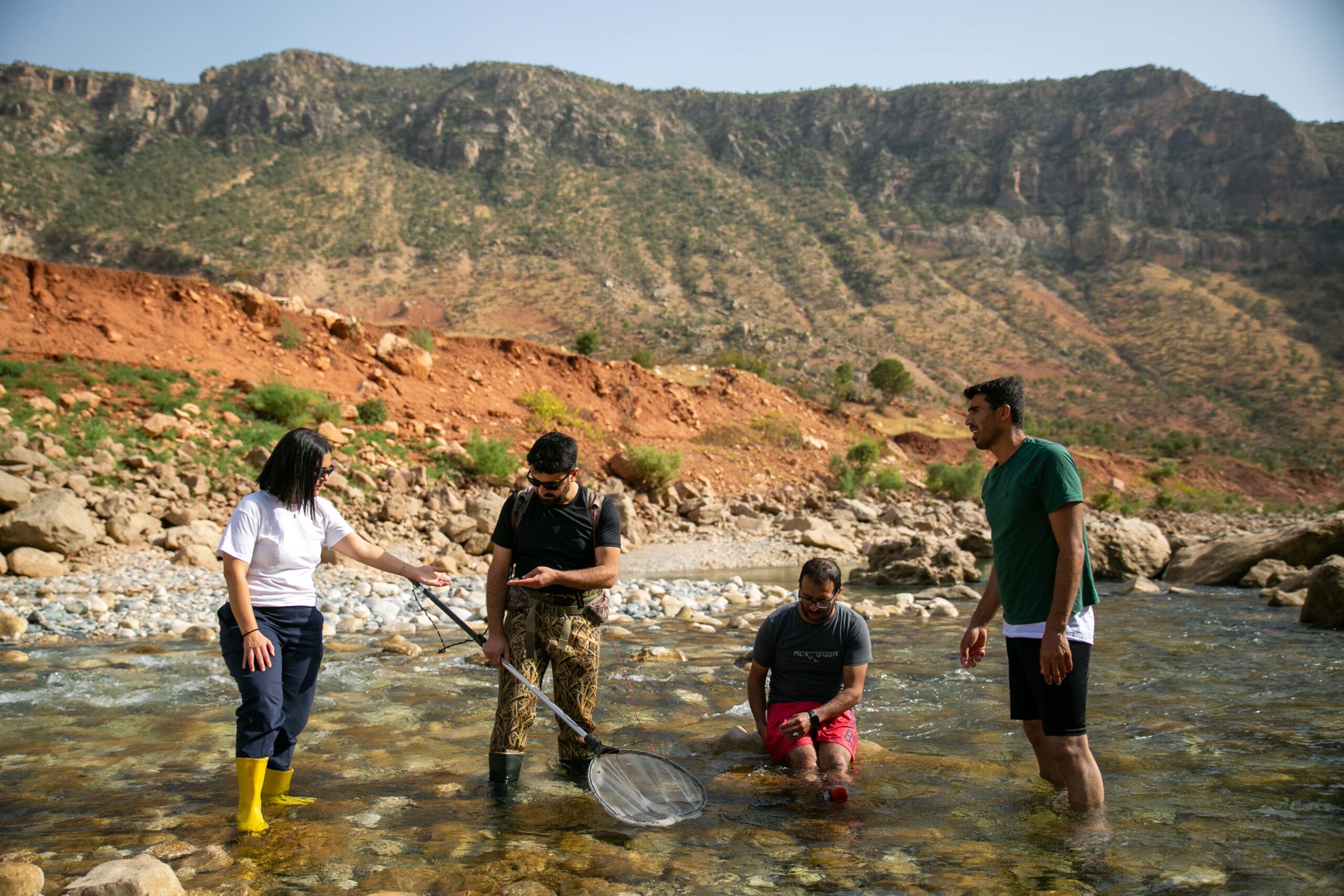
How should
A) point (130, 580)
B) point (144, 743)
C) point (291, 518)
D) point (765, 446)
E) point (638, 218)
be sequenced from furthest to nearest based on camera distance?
point (638, 218), point (765, 446), point (130, 580), point (144, 743), point (291, 518)

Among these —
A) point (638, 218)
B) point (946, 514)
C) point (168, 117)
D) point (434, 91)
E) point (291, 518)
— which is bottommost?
point (946, 514)

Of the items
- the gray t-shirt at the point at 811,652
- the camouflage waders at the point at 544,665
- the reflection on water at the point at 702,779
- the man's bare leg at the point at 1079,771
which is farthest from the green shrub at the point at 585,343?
the man's bare leg at the point at 1079,771

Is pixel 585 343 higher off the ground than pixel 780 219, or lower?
lower

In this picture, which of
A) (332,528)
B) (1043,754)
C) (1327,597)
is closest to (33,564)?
(332,528)

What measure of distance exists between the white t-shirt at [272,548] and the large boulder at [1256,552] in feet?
50.0

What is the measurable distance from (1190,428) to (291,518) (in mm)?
62586

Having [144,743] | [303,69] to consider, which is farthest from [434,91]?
[144,743]

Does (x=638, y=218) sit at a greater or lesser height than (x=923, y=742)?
greater

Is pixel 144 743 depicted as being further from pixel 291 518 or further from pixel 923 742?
pixel 923 742

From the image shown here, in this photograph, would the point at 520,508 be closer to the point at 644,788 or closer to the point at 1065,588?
the point at 644,788

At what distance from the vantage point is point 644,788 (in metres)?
4.32

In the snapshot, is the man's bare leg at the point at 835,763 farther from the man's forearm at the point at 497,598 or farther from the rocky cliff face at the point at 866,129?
the rocky cliff face at the point at 866,129

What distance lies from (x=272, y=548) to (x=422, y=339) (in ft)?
68.9

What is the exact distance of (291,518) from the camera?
13.0 ft
